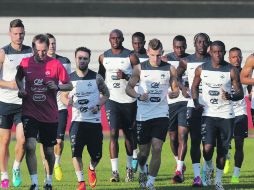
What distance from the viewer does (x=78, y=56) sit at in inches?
710

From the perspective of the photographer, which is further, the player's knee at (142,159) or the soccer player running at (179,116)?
the soccer player running at (179,116)

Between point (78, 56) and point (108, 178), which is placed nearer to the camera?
point (78, 56)

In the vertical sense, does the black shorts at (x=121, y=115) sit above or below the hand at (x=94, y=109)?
below

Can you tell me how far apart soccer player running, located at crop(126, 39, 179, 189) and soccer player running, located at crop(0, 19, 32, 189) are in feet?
6.43

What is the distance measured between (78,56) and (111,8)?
2311 cm

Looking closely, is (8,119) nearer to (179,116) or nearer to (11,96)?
(11,96)

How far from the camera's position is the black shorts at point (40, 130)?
16953 millimetres

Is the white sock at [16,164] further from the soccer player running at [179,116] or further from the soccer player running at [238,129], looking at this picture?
the soccer player running at [238,129]

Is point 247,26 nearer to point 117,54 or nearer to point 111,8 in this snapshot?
point 111,8

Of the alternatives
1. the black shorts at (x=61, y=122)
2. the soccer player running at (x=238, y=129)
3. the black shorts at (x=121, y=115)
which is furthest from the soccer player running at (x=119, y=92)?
the soccer player running at (x=238, y=129)

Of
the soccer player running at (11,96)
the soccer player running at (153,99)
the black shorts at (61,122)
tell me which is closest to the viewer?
the soccer player running at (153,99)

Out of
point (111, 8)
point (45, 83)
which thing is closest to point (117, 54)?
point (45, 83)

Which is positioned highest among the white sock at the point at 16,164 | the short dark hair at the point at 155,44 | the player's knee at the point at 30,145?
the short dark hair at the point at 155,44

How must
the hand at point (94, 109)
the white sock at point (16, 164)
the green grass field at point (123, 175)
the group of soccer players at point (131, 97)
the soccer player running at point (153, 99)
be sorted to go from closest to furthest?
the group of soccer players at point (131, 97) → the soccer player running at point (153, 99) → the hand at point (94, 109) → the white sock at point (16, 164) → the green grass field at point (123, 175)
